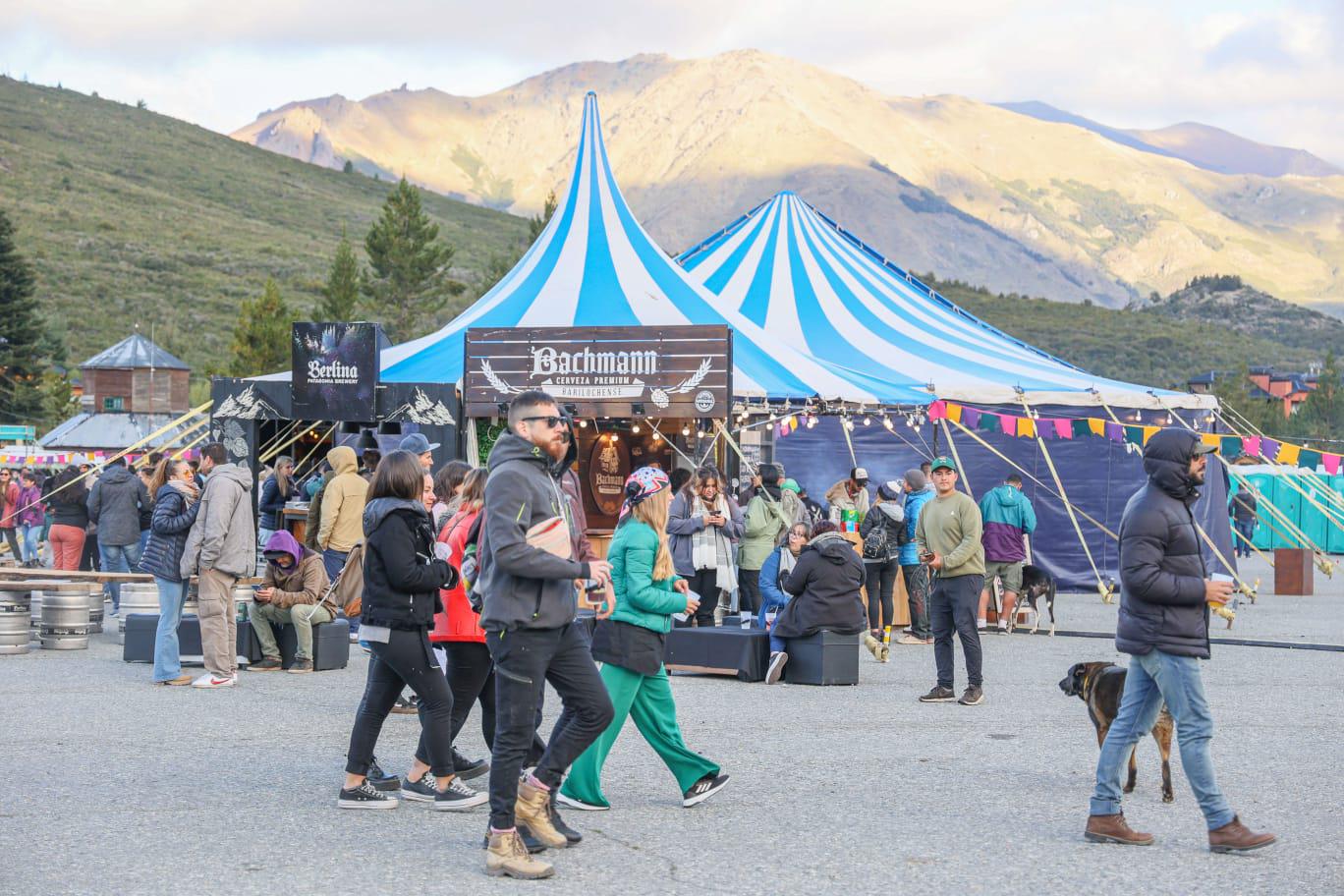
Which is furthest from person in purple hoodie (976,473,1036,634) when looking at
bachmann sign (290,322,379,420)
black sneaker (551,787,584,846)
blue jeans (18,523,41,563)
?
blue jeans (18,523,41,563)

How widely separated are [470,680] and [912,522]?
7.27 m

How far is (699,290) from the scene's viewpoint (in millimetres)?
18453

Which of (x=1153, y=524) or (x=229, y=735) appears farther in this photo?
(x=229, y=735)

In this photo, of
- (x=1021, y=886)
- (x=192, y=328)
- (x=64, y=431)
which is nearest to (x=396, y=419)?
(x=1021, y=886)

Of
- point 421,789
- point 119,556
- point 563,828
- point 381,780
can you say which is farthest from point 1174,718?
point 119,556

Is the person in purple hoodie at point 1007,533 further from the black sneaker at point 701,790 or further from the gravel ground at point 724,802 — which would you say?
the black sneaker at point 701,790

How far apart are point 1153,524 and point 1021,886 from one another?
1510mm

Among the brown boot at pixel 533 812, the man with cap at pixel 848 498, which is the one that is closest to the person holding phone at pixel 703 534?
the man with cap at pixel 848 498

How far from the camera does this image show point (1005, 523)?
47.2 ft

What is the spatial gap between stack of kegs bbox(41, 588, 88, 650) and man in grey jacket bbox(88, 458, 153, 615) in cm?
249

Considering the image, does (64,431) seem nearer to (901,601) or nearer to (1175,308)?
(901,601)

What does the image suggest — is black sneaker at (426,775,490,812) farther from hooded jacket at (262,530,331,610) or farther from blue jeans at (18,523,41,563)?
blue jeans at (18,523,41,563)

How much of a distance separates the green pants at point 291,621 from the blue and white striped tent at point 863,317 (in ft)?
27.2

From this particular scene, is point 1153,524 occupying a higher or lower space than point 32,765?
higher
